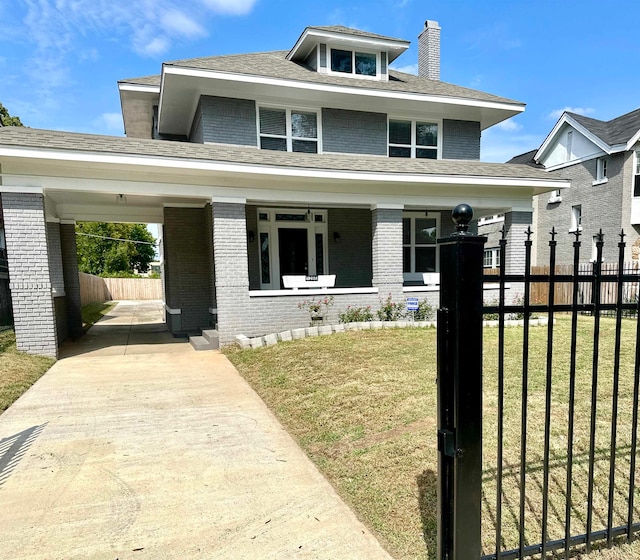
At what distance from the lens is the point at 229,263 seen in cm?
885

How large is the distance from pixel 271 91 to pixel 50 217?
6298 mm

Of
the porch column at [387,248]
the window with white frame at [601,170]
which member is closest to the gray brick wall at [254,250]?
the porch column at [387,248]

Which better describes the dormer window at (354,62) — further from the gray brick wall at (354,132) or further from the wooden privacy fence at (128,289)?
the wooden privacy fence at (128,289)

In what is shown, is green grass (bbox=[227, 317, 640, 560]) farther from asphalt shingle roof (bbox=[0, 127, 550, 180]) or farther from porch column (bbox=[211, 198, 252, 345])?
asphalt shingle roof (bbox=[0, 127, 550, 180])

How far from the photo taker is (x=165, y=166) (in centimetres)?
803

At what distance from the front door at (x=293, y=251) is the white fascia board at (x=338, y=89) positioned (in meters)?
3.99

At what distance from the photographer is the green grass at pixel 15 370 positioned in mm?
5699

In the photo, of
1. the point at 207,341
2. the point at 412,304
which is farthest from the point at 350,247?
the point at 207,341

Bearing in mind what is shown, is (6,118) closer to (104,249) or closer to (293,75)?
(104,249)

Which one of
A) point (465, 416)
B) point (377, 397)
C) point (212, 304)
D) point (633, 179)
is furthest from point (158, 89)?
point (633, 179)

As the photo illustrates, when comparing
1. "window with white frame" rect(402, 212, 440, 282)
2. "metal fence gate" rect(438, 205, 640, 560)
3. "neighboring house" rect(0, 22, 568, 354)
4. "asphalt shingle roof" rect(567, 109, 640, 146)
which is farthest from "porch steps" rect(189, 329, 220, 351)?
"asphalt shingle roof" rect(567, 109, 640, 146)

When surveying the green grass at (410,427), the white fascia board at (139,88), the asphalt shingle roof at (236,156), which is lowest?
the green grass at (410,427)

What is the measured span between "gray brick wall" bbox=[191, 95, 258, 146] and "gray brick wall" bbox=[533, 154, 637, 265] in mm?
13577

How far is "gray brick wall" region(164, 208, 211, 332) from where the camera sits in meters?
10.9
